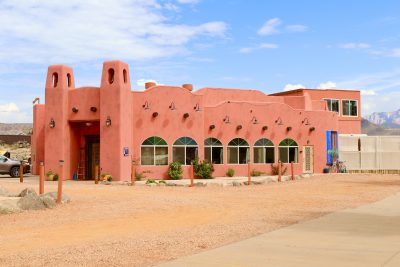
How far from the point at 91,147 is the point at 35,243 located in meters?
23.5

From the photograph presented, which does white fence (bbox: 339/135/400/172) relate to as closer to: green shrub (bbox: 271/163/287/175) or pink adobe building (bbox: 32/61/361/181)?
pink adobe building (bbox: 32/61/361/181)

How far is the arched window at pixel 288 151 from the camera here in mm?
38031

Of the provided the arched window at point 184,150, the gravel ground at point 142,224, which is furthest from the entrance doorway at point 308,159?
the gravel ground at point 142,224

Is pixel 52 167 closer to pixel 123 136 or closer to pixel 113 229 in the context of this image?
pixel 123 136

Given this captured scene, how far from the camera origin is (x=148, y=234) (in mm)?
11305

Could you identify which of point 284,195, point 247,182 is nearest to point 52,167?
point 247,182

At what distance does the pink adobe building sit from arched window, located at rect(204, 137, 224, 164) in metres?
0.07

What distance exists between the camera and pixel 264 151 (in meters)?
37.2

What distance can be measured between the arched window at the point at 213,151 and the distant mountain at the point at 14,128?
66096 millimetres

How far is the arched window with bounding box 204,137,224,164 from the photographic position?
35.3m

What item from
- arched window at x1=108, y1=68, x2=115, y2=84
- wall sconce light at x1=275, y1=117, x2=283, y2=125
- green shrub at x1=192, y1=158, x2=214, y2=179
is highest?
arched window at x1=108, y1=68, x2=115, y2=84

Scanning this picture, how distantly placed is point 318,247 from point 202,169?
24.8 metres

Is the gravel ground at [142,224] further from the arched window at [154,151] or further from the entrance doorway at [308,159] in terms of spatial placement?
the entrance doorway at [308,159]

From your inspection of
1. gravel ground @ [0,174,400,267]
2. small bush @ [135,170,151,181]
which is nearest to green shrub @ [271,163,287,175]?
small bush @ [135,170,151,181]
